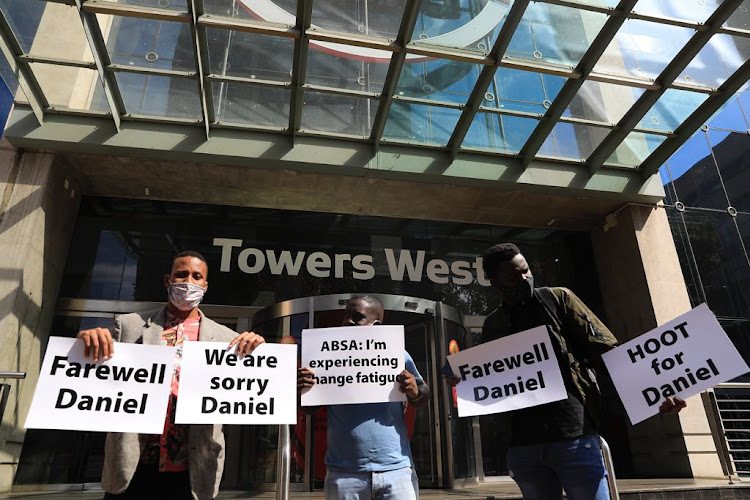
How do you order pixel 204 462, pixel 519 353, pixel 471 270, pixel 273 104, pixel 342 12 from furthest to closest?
pixel 471 270 < pixel 273 104 < pixel 342 12 < pixel 519 353 < pixel 204 462

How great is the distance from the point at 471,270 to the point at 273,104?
186 inches

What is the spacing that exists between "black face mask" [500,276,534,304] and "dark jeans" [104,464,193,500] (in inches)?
66.5

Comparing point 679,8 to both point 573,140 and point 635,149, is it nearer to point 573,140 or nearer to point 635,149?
point 573,140

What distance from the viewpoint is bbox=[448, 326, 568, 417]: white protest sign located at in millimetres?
2441

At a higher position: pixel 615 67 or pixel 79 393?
pixel 615 67

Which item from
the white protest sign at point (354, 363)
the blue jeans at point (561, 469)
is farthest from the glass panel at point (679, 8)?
the blue jeans at point (561, 469)

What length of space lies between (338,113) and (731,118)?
8.14 m

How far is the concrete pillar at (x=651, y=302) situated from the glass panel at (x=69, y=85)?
8.95m

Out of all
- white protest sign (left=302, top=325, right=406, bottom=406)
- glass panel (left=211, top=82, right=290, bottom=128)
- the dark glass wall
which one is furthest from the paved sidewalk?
glass panel (left=211, top=82, right=290, bottom=128)

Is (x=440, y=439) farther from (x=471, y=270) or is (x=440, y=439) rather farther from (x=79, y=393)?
(x=79, y=393)

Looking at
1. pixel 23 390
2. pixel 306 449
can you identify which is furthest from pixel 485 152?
pixel 23 390

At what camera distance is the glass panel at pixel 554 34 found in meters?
6.66

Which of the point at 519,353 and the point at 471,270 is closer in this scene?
the point at 519,353

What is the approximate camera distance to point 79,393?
219cm
